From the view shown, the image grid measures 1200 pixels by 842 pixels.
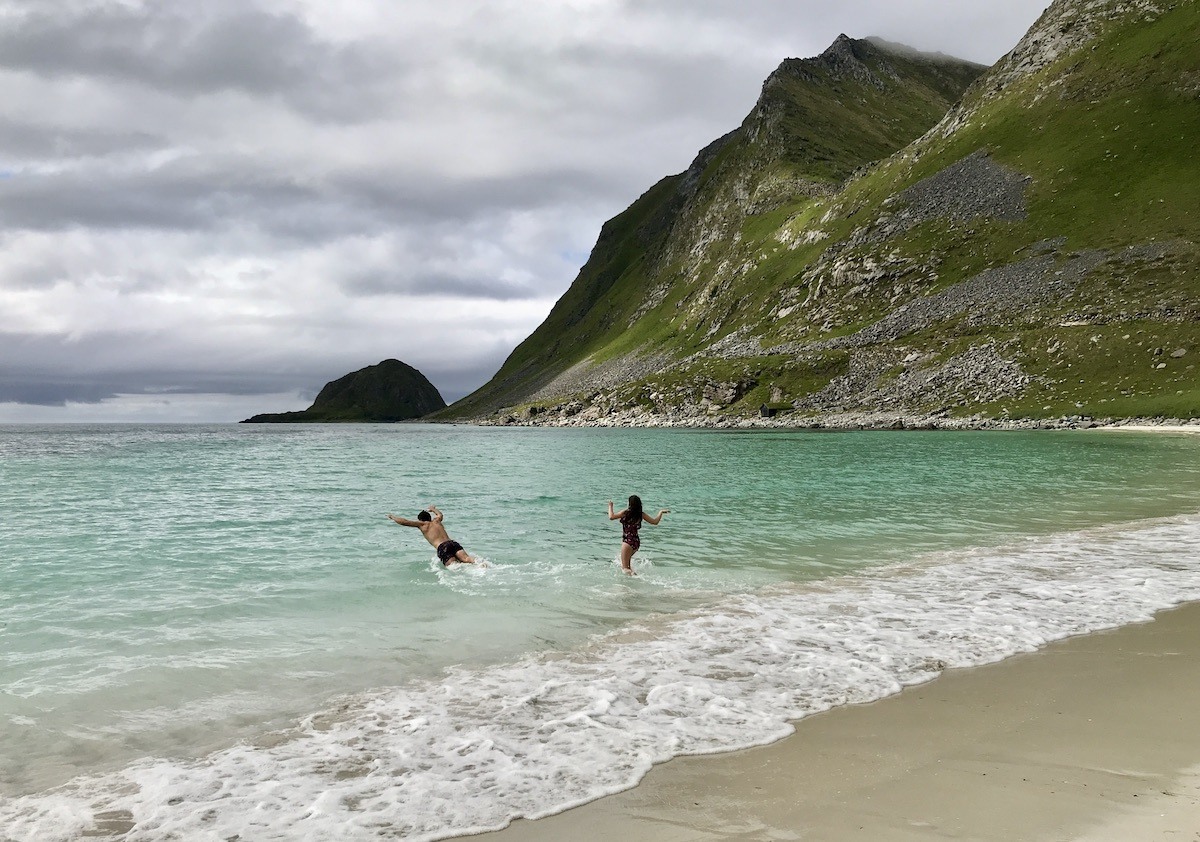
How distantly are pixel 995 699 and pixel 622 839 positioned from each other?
5.66 metres

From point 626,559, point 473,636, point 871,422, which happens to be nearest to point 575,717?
point 473,636

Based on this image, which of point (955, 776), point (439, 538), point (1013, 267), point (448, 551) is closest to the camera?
point (955, 776)

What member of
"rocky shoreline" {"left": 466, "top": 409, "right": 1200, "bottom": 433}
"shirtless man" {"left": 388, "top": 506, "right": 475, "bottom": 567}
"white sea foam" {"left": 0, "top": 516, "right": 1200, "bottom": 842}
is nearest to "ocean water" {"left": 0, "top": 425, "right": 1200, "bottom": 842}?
"white sea foam" {"left": 0, "top": 516, "right": 1200, "bottom": 842}

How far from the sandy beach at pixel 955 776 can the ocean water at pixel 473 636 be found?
54 centimetres

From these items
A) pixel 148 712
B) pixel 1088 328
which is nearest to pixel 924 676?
pixel 148 712

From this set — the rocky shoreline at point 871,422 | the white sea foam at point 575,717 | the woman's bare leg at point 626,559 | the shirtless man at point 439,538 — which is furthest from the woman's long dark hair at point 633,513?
the rocky shoreline at point 871,422

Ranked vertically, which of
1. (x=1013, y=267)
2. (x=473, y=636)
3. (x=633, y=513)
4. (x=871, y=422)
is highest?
(x=1013, y=267)

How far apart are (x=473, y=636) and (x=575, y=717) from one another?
4817 millimetres

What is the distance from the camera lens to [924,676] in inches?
394

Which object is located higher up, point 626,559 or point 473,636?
point 626,559

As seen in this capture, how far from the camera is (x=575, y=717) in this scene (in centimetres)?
895

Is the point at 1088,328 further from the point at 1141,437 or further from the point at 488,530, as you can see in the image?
the point at 488,530

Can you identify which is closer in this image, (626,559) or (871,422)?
(626,559)

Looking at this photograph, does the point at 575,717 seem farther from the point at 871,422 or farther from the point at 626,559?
the point at 871,422
